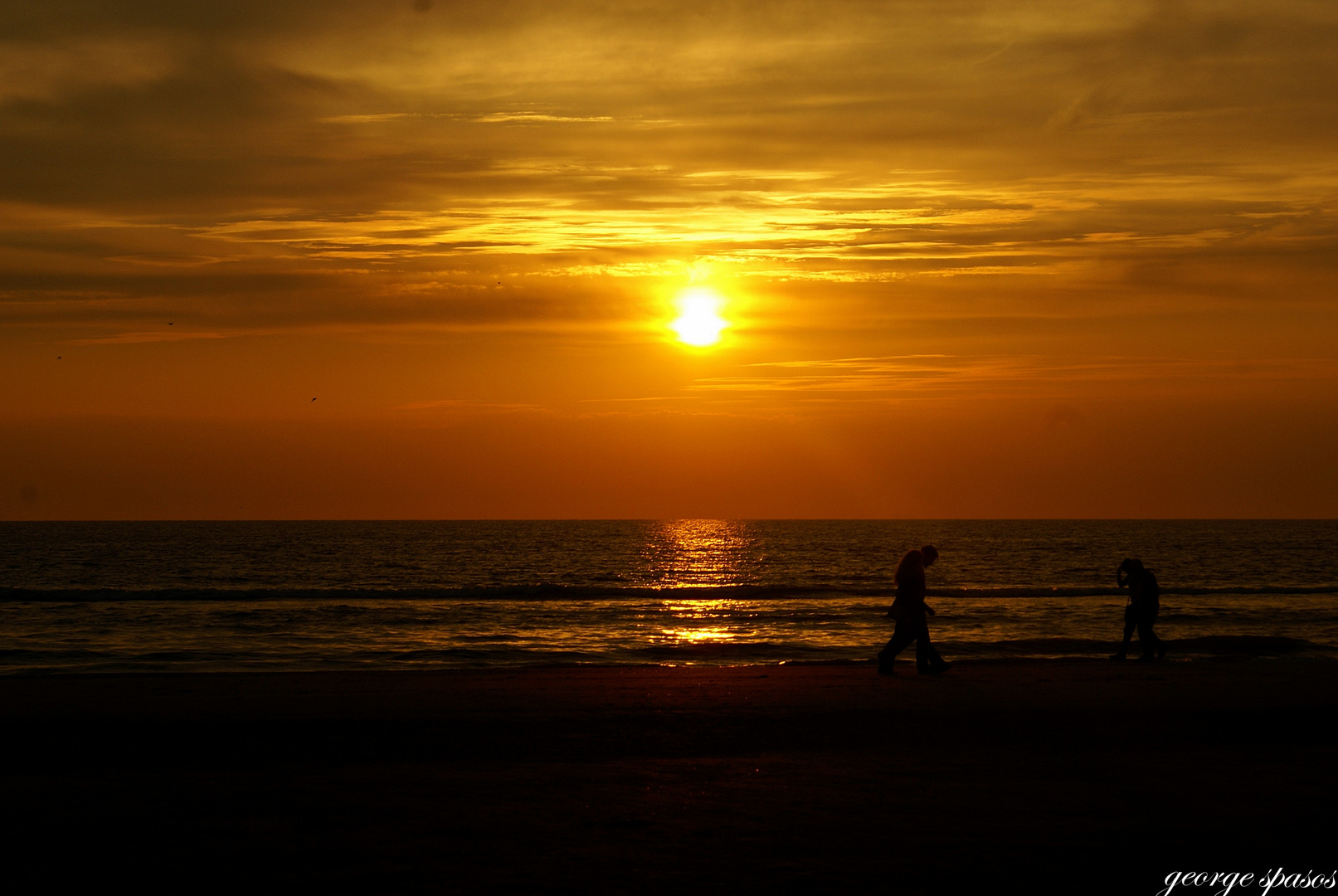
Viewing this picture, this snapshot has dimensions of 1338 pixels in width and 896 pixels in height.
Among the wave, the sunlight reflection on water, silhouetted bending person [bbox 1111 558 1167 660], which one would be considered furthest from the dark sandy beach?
the wave

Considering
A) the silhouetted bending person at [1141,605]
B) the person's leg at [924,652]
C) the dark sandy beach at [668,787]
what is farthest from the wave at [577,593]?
the dark sandy beach at [668,787]

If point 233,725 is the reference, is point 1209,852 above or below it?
below

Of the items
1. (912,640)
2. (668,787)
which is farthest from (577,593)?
(668,787)

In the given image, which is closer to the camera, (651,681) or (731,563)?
(651,681)

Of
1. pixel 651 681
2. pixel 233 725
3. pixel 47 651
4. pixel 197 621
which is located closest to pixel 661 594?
pixel 197 621

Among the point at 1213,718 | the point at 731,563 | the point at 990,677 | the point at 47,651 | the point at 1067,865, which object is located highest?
the point at 731,563

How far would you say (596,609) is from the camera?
35375mm

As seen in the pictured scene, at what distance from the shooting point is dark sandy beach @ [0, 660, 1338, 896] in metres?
6.31

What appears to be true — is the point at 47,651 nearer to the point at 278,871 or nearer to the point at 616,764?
the point at 616,764

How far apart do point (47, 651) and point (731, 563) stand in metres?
55.6

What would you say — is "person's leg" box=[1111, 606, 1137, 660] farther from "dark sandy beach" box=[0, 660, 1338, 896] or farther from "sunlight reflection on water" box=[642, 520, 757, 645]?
"sunlight reflection on water" box=[642, 520, 757, 645]

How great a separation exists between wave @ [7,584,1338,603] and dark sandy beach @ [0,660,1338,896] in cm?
2691

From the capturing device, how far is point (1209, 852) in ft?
21.5

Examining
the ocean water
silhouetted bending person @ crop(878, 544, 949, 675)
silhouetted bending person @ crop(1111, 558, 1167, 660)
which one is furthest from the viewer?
the ocean water
